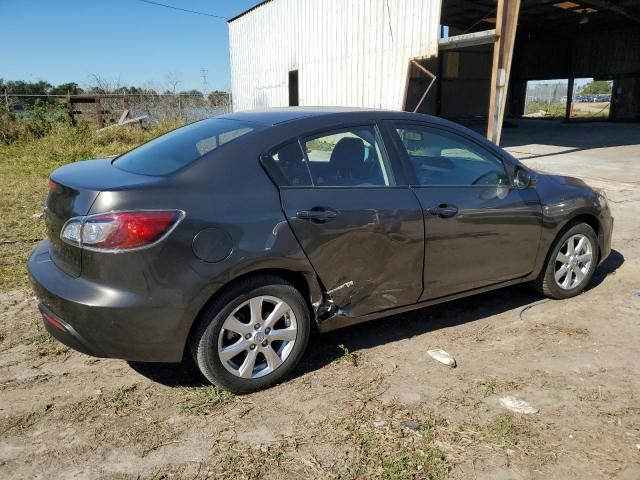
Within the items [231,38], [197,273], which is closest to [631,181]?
[197,273]

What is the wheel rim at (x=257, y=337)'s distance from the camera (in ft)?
9.34

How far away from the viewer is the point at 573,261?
4.35 m

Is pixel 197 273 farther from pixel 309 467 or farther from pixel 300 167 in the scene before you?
pixel 309 467

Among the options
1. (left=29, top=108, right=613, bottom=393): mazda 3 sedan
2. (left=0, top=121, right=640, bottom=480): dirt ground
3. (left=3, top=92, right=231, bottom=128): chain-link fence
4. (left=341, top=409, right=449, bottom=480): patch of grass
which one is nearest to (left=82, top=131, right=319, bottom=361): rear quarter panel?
(left=29, top=108, right=613, bottom=393): mazda 3 sedan

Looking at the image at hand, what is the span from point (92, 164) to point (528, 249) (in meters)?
3.19

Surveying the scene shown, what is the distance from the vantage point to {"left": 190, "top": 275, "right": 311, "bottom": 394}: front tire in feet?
9.09

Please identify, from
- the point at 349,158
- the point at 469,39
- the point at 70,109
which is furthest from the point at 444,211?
the point at 70,109

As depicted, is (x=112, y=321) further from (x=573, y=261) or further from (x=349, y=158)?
(x=573, y=261)

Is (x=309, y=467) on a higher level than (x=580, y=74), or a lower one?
lower

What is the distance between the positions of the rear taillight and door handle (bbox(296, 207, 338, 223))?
2.22 ft

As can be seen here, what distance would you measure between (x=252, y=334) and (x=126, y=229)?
2.93ft

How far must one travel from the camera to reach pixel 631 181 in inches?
391

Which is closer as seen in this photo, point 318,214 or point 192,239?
point 192,239

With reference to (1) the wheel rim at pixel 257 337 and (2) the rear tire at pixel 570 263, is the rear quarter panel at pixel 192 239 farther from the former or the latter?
(2) the rear tire at pixel 570 263
